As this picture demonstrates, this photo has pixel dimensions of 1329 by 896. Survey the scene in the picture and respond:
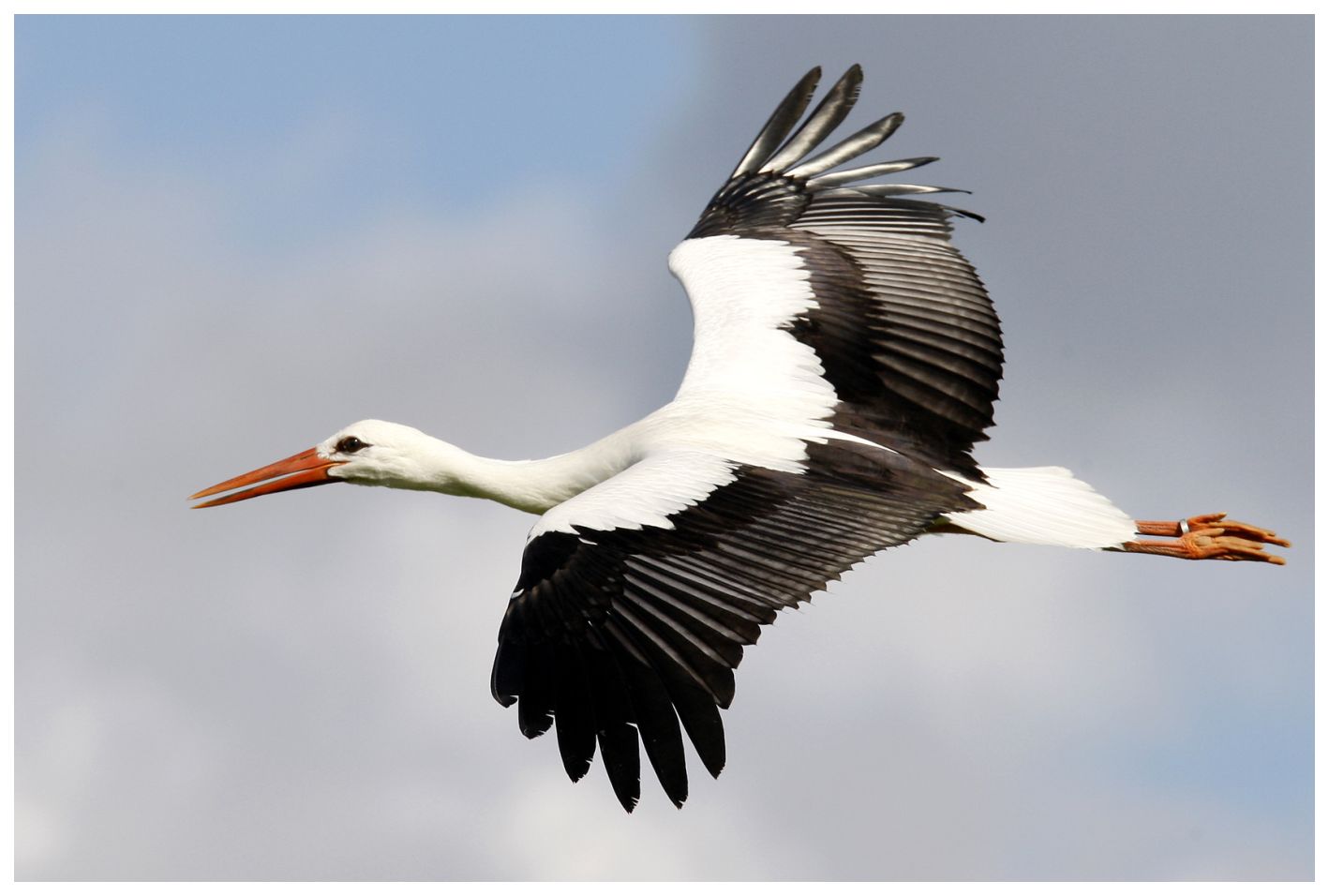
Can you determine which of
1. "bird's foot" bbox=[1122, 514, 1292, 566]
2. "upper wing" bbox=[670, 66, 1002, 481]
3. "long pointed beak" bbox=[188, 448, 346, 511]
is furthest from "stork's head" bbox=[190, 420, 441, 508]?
"bird's foot" bbox=[1122, 514, 1292, 566]

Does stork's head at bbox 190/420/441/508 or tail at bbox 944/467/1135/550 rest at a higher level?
tail at bbox 944/467/1135/550

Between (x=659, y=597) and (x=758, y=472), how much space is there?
3.82 feet

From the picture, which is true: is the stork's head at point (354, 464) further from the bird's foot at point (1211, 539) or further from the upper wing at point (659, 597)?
the bird's foot at point (1211, 539)

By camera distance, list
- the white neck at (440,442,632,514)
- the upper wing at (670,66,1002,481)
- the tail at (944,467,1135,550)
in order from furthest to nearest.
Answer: the upper wing at (670,66,1002,481), the white neck at (440,442,632,514), the tail at (944,467,1135,550)

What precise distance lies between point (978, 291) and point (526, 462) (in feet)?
8.35

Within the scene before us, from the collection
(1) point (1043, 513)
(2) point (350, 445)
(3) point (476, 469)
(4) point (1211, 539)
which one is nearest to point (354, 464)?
(2) point (350, 445)

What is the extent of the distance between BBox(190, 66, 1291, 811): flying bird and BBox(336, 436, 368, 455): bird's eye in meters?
0.01

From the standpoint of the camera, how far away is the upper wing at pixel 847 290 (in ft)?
32.4

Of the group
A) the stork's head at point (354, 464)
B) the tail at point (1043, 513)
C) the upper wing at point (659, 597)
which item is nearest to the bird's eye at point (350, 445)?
the stork's head at point (354, 464)

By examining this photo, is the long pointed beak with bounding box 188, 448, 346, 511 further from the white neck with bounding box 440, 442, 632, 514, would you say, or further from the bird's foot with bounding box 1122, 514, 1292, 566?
the bird's foot with bounding box 1122, 514, 1292, 566

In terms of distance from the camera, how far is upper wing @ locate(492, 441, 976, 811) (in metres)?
7.52

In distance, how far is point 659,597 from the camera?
7.78 metres

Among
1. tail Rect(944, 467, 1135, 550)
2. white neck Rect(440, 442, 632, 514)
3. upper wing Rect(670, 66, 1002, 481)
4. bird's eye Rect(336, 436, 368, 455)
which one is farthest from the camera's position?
bird's eye Rect(336, 436, 368, 455)

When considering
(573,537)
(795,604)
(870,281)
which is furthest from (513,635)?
(870,281)
